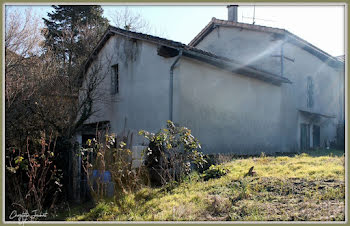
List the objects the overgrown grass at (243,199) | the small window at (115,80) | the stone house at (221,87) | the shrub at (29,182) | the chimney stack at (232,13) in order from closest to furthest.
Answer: the overgrown grass at (243,199), the shrub at (29,182), the stone house at (221,87), the small window at (115,80), the chimney stack at (232,13)

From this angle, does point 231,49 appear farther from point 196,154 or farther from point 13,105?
point 13,105

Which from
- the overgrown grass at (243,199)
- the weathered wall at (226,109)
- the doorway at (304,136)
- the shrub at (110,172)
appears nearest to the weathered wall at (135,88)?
the weathered wall at (226,109)

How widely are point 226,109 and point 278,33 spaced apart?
16.8ft

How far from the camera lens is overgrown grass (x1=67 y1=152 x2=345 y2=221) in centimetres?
496

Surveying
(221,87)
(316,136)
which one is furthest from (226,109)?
(316,136)

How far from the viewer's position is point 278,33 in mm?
14125

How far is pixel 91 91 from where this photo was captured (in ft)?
35.9

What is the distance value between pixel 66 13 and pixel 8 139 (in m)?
17.1

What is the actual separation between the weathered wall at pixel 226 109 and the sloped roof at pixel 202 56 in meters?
0.24

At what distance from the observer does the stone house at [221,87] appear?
1041cm

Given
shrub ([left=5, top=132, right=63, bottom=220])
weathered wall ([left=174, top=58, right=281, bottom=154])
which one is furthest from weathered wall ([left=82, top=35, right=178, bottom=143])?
shrub ([left=5, top=132, right=63, bottom=220])

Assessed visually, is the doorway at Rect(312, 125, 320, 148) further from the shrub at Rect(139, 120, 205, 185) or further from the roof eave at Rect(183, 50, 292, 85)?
the shrub at Rect(139, 120, 205, 185)

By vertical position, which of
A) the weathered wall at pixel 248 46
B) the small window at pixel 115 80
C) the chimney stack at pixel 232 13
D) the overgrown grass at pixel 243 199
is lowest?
the overgrown grass at pixel 243 199

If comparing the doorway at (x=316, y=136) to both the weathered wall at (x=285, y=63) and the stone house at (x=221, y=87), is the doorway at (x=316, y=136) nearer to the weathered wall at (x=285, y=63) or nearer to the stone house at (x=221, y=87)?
the stone house at (x=221, y=87)
